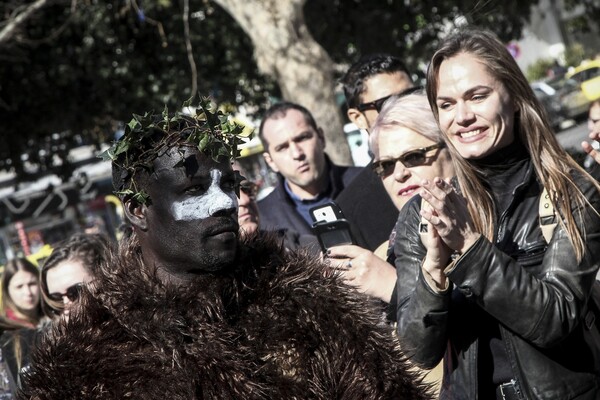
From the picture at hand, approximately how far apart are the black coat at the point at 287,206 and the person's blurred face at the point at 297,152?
8 cm

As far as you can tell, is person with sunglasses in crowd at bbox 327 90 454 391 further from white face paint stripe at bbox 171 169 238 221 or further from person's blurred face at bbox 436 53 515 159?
white face paint stripe at bbox 171 169 238 221

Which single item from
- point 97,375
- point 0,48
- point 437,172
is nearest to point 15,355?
point 437,172

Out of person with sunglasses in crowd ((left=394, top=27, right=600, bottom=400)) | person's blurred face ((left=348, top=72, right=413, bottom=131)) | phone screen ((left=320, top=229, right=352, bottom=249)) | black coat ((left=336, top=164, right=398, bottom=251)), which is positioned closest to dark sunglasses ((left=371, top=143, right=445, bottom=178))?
phone screen ((left=320, top=229, right=352, bottom=249))

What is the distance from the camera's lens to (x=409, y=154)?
3.83 metres

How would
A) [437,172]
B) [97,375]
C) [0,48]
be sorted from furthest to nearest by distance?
[0,48] → [437,172] → [97,375]

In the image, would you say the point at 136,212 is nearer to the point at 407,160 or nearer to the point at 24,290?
the point at 407,160

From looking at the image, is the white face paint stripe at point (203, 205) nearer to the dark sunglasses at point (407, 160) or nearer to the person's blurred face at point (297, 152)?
the dark sunglasses at point (407, 160)

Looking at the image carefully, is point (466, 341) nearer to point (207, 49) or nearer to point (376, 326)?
point (376, 326)

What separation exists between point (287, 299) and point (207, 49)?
11180 mm

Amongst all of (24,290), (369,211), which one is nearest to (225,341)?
(369,211)

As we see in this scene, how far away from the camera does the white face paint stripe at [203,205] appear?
2.42 metres

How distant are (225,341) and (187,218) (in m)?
0.32

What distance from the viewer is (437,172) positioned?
3.84 meters

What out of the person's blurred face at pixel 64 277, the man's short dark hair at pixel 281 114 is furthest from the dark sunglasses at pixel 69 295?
the man's short dark hair at pixel 281 114
